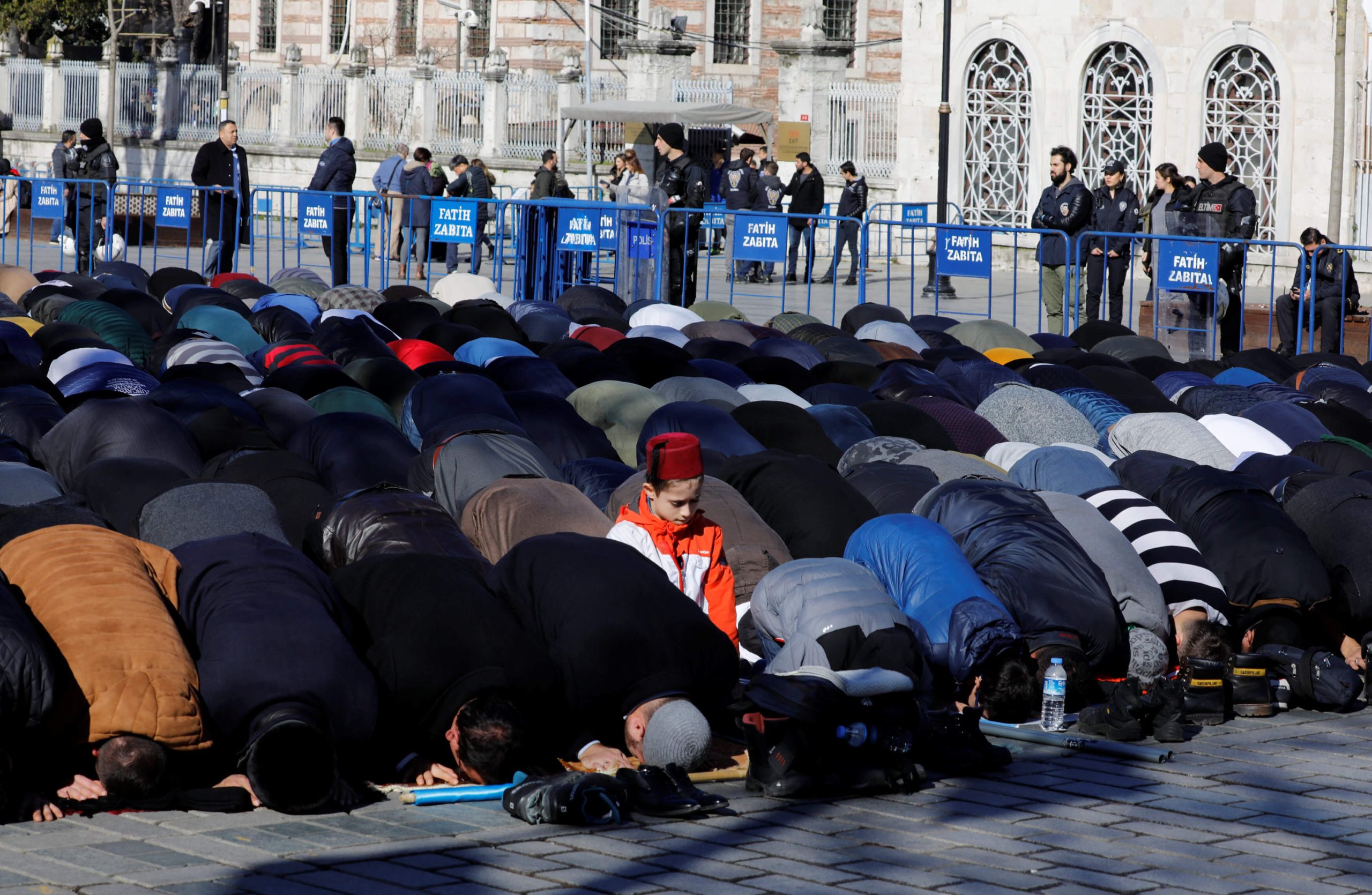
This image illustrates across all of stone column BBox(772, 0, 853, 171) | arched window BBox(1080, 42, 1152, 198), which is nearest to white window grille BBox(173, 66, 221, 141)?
stone column BBox(772, 0, 853, 171)

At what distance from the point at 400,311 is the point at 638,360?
272 cm

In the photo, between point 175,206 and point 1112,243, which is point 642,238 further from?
point 175,206

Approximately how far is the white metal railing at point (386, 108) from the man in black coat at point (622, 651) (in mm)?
31439

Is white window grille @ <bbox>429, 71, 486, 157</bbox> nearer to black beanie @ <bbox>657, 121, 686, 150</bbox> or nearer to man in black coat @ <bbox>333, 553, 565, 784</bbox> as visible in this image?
black beanie @ <bbox>657, 121, 686, 150</bbox>

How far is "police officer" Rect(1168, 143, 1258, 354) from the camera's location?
15.6 metres

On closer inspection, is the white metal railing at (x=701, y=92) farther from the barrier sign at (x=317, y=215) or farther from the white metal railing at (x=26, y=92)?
the barrier sign at (x=317, y=215)

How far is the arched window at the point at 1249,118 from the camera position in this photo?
2481 centimetres

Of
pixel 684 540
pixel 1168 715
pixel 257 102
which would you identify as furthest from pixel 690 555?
pixel 257 102

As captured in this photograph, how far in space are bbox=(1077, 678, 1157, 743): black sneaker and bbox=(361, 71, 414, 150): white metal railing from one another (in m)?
31.4

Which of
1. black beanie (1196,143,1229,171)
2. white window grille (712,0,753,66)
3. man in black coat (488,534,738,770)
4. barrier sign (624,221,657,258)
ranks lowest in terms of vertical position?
man in black coat (488,534,738,770)

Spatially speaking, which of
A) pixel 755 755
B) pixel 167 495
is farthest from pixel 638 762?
pixel 167 495

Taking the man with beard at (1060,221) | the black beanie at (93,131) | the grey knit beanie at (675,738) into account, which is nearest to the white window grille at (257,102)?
the black beanie at (93,131)

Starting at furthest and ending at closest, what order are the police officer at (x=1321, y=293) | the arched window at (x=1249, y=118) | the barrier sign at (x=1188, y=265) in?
the arched window at (x=1249, y=118) < the police officer at (x=1321, y=293) < the barrier sign at (x=1188, y=265)

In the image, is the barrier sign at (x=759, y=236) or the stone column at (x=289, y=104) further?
the stone column at (x=289, y=104)
